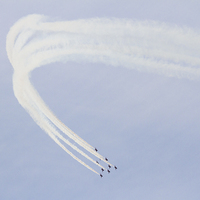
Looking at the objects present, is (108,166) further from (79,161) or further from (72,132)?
(72,132)

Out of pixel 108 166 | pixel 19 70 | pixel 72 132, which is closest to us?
pixel 19 70

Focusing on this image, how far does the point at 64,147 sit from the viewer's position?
59.0m

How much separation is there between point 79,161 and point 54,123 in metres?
9.39

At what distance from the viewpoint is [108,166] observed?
221 ft

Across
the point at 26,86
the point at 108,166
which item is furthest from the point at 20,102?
the point at 108,166

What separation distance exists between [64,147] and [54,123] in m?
5.50

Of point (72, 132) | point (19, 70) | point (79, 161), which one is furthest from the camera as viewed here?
point (79, 161)

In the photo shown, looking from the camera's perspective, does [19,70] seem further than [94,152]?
No

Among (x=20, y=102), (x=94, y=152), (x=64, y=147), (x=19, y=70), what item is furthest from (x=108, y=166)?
(x=19, y=70)

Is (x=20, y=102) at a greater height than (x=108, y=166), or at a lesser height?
lesser

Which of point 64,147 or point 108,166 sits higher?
point 108,166

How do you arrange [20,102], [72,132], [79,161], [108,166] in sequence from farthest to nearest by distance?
[108,166] → [79,161] → [72,132] → [20,102]

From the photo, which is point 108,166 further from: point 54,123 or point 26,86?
point 26,86

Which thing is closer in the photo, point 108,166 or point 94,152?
point 94,152
